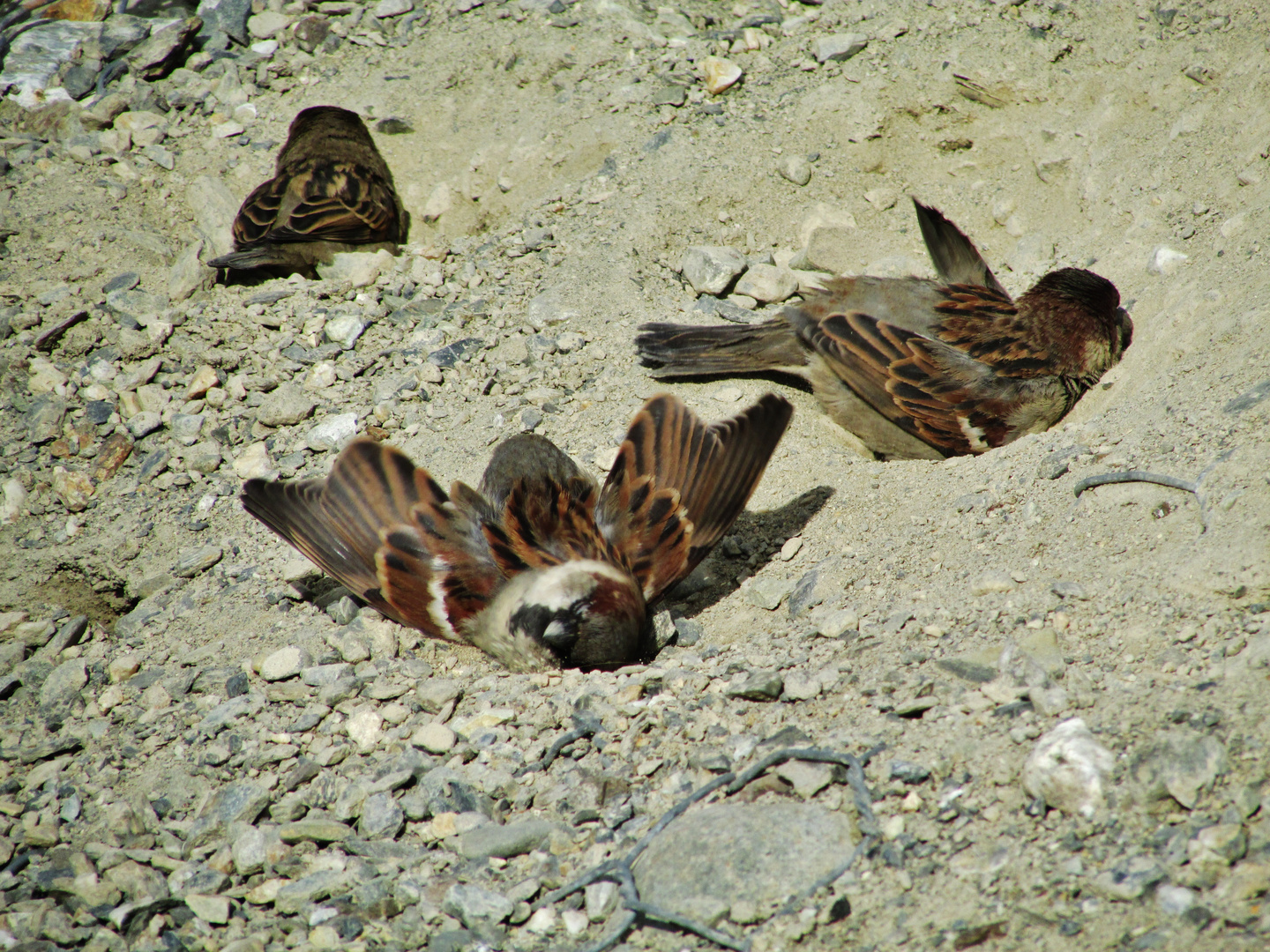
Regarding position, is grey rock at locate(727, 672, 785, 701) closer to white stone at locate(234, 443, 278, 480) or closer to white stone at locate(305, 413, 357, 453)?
white stone at locate(305, 413, 357, 453)

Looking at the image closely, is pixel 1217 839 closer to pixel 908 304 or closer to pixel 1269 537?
pixel 1269 537

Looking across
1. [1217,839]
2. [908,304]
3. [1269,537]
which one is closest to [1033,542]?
[1269,537]

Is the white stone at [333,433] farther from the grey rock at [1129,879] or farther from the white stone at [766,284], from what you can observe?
the grey rock at [1129,879]

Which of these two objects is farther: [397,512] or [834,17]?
[834,17]

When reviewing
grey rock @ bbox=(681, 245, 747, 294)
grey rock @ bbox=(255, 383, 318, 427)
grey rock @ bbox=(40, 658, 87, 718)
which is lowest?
grey rock @ bbox=(40, 658, 87, 718)

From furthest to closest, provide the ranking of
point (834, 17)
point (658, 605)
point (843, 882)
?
1. point (834, 17)
2. point (658, 605)
3. point (843, 882)

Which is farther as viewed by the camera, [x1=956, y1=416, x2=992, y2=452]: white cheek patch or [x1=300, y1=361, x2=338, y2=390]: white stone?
[x1=300, y1=361, x2=338, y2=390]: white stone

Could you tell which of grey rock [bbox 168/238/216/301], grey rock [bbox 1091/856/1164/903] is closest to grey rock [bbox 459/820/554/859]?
grey rock [bbox 1091/856/1164/903]
